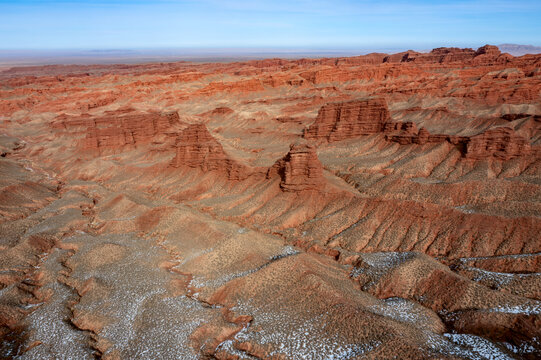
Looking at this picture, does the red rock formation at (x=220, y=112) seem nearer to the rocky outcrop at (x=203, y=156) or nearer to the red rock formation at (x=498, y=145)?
the rocky outcrop at (x=203, y=156)

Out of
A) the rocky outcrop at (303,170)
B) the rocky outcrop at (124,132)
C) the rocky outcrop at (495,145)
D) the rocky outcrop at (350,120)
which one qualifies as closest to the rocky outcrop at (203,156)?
the rocky outcrop at (303,170)

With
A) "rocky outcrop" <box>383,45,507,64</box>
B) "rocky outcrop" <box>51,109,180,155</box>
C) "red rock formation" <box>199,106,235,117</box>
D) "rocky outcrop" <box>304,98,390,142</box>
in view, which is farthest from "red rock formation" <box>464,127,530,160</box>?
"rocky outcrop" <box>383,45,507,64</box>

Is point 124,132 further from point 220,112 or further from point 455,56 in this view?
point 455,56

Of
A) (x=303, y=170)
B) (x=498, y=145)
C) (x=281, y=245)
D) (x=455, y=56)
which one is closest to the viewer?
(x=281, y=245)

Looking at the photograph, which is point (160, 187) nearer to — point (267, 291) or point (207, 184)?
point (207, 184)

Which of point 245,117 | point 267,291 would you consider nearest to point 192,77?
point 245,117

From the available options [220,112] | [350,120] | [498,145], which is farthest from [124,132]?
[498,145]
